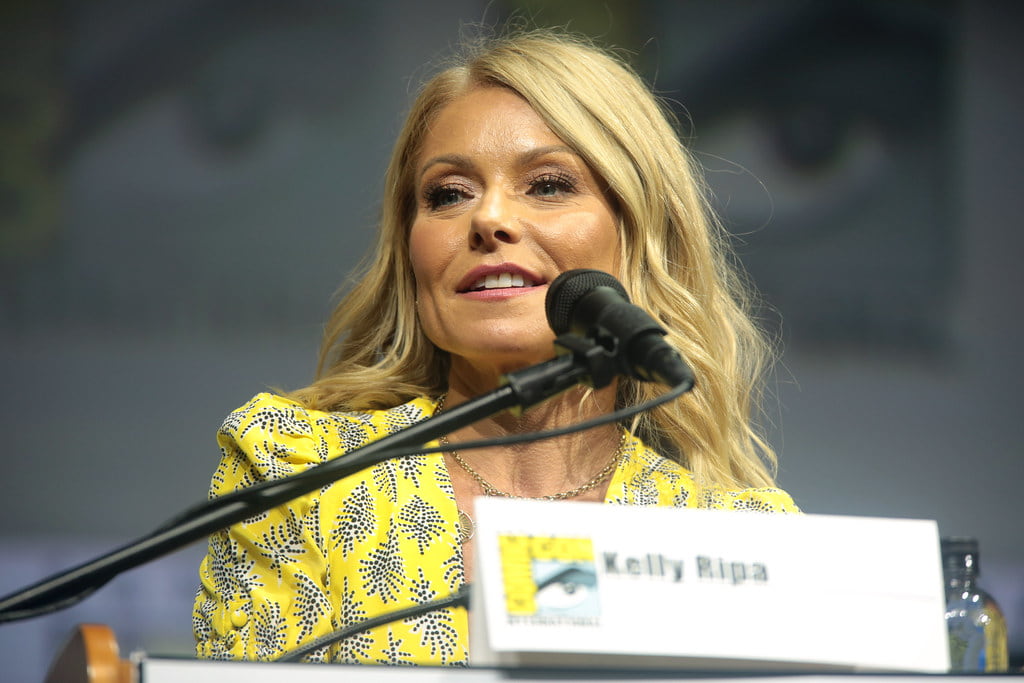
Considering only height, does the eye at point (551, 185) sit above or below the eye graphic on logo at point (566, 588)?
above

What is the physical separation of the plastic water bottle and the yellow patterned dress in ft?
0.92

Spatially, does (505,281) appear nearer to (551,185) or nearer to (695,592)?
(551,185)

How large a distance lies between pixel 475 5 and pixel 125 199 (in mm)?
1081

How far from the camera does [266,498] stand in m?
1.01

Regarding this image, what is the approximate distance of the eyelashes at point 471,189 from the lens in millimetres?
1961

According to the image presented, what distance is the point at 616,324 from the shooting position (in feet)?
3.54

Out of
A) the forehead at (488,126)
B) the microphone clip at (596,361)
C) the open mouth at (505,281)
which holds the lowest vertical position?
the microphone clip at (596,361)

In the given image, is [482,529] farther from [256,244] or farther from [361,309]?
[256,244]

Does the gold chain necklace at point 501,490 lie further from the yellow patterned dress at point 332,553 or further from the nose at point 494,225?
the nose at point 494,225

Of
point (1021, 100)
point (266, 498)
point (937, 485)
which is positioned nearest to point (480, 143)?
point (266, 498)

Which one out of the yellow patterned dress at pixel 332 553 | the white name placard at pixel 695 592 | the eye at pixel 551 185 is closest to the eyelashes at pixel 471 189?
the eye at pixel 551 185

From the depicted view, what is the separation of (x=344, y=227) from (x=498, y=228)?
4.45 feet

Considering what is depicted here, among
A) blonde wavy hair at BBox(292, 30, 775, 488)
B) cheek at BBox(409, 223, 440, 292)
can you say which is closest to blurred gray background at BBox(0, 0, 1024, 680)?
blonde wavy hair at BBox(292, 30, 775, 488)

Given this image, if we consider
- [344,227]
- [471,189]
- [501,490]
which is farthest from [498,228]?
[344,227]
